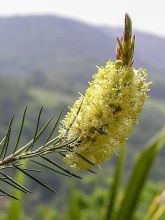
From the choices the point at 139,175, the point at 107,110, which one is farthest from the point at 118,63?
the point at 139,175

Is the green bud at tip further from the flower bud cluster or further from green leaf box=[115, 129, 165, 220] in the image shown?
green leaf box=[115, 129, 165, 220]

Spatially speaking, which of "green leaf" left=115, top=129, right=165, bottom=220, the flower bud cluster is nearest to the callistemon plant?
the flower bud cluster

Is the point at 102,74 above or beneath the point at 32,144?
above

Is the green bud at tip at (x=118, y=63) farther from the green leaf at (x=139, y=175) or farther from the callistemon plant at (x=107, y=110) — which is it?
the green leaf at (x=139, y=175)

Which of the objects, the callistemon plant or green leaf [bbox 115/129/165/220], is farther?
green leaf [bbox 115/129/165/220]

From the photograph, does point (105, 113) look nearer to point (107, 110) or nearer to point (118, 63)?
point (107, 110)

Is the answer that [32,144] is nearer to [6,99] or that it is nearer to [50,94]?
[6,99]

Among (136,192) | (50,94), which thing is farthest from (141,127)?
(136,192)
